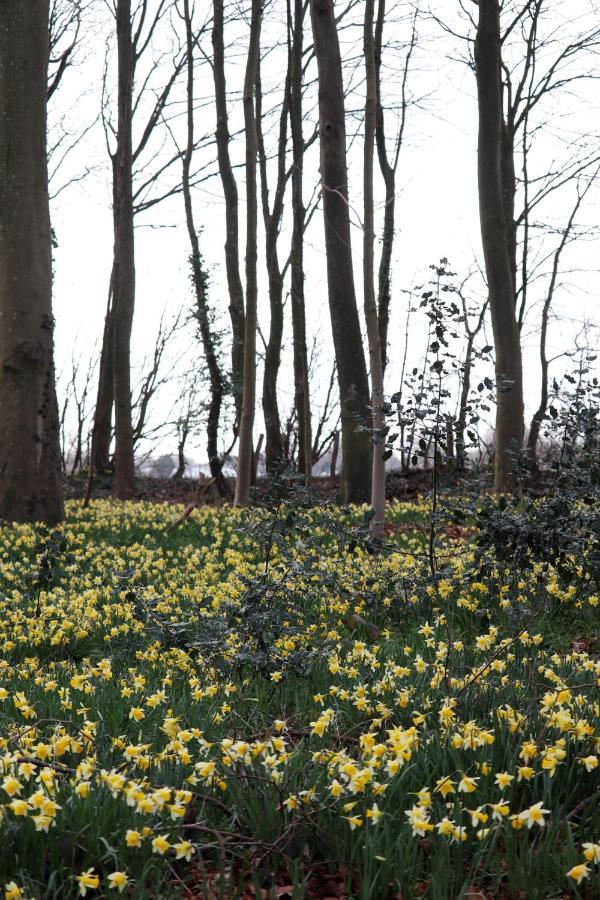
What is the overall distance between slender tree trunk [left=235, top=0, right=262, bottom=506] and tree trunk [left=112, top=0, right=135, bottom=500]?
10.7 feet

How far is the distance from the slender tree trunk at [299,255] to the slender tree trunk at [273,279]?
164 cm

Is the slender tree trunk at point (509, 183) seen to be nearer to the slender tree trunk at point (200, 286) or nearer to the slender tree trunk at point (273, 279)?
the slender tree trunk at point (273, 279)

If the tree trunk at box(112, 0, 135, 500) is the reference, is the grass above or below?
below

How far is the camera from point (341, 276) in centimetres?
1075

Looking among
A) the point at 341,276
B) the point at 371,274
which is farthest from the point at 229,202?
the point at 371,274

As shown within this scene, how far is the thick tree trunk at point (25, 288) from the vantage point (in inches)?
344

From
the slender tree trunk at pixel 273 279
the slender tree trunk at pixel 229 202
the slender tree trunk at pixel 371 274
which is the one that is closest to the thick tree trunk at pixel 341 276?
the slender tree trunk at pixel 371 274

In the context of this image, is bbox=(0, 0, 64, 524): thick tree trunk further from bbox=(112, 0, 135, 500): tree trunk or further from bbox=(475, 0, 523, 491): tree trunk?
bbox=(475, 0, 523, 491): tree trunk

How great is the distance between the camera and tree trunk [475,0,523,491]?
1076 centimetres

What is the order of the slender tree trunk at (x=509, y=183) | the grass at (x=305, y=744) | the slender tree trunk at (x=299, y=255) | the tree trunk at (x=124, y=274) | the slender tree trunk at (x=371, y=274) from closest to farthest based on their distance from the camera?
the grass at (x=305, y=744), the slender tree trunk at (x=371, y=274), the tree trunk at (x=124, y=274), the slender tree trunk at (x=299, y=255), the slender tree trunk at (x=509, y=183)

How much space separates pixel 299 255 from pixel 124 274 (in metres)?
3.38

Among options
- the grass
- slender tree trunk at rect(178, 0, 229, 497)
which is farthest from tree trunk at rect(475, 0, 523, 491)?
slender tree trunk at rect(178, 0, 229, 497)

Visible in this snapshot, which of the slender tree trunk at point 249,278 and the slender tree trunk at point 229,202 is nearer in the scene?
the slender tree trunk at point 249,278

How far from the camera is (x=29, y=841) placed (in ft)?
6.69
